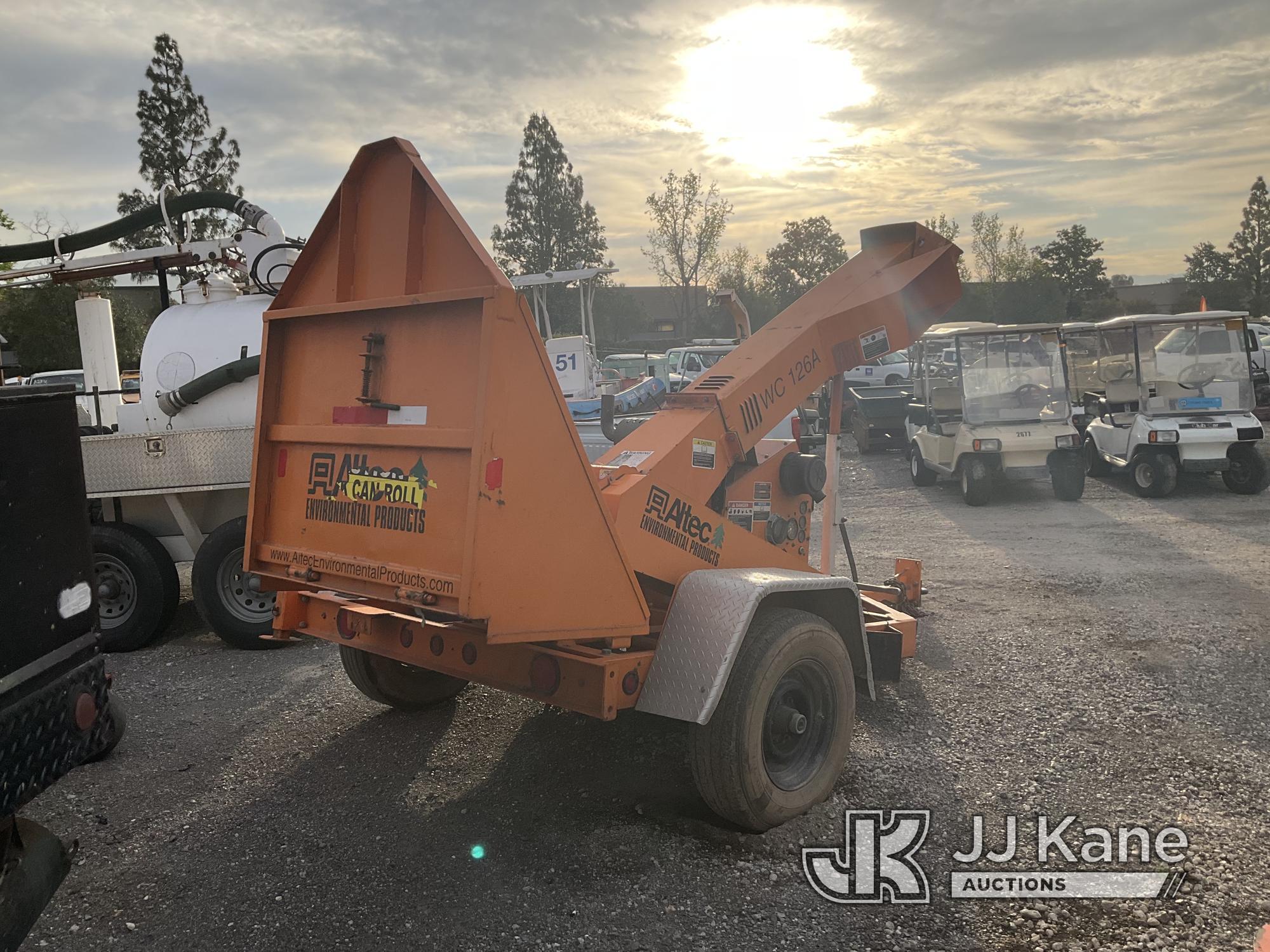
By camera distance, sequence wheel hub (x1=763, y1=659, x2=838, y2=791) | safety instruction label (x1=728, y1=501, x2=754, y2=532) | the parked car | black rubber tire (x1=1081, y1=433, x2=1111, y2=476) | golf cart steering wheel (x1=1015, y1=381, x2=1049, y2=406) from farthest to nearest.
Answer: the parked car, black rubber tire (x1=1081, y1=433, x2=1111, y2=476), golf cart steering wheel (x1=1015, y1=381, x2=1049, y2=406), safety instruction label (x1=728, y1=501, x2=754, y2=532), wheel hub (x1=763, y1=659, x2=838, y2=791)

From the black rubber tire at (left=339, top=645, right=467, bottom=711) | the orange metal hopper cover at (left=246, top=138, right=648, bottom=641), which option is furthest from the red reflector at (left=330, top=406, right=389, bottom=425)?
the black rubber tire at (left=339, top=645, right=467, bottom=711)

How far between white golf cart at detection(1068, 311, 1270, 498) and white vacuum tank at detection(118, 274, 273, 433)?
10738mm

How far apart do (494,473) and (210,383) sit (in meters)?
4.91

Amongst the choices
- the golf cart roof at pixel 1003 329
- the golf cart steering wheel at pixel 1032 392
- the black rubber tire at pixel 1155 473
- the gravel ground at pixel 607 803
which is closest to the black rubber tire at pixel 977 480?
the golf cart steering wheel at pixel 1032 392

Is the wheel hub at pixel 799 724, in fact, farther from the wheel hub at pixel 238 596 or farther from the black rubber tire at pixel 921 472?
the black rubber tire at pixel 921 472

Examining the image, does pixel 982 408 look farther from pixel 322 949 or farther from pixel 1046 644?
pixel 322 949

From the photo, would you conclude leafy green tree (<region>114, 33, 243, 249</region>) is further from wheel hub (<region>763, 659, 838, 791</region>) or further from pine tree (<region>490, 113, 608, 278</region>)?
wheel hub (<region>763, 659, 838, 791</region>)

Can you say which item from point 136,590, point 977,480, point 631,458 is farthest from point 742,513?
point 977,480

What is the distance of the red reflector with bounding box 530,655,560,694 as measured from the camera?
134 inches

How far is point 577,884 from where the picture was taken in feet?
10.9

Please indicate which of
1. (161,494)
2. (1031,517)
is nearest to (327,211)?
(161,494)

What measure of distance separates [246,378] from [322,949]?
501 centimetres

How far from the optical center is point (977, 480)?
11883 mm

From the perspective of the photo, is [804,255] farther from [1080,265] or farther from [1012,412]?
[1012,412]
